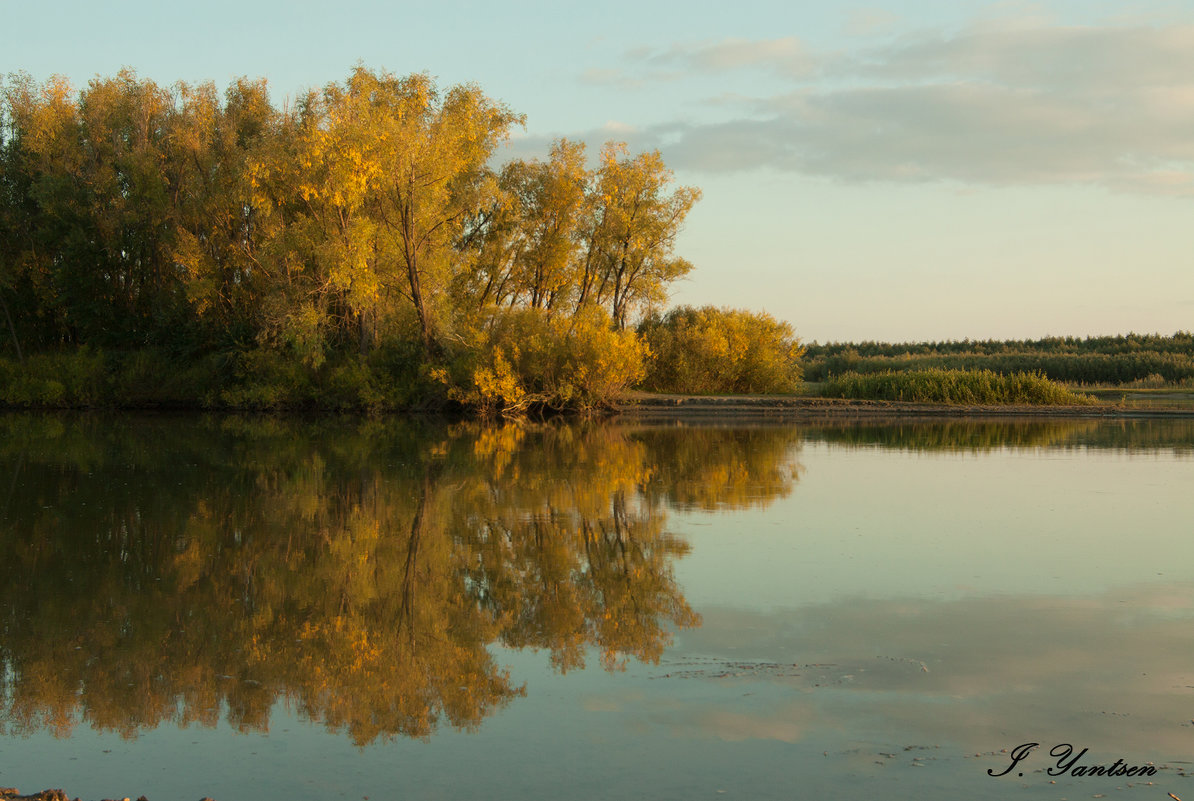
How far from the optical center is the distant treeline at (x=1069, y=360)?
Answer: 49.8 meters

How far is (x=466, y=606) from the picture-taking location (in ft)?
24.4

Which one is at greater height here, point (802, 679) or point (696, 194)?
point (696, 194)

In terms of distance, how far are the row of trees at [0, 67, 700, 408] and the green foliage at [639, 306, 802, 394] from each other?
1.99 meters

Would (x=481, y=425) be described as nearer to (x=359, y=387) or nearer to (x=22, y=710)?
(x=359, y=387)

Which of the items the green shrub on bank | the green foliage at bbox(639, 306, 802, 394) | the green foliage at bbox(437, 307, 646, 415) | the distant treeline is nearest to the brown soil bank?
the green shrub on bank

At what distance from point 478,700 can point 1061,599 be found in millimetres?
4642

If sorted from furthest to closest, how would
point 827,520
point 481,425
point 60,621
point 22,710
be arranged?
point 481,425 → point 827,520 → point 60,621 → point 22,710

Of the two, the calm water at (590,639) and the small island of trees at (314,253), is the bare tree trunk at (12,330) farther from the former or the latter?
the calm water at (590,639)

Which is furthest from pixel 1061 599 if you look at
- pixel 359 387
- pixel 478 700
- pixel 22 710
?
pixel 359 387

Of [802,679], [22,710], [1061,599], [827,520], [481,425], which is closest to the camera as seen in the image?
[22,710]

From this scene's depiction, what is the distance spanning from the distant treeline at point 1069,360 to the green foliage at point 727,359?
731 centimetres

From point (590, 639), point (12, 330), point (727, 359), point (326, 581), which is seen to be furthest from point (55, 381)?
point (590, 639)

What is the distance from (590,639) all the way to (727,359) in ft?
110

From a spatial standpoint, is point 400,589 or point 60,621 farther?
point 400,589
